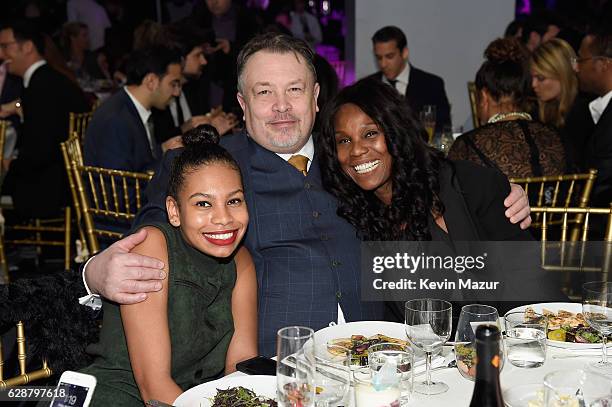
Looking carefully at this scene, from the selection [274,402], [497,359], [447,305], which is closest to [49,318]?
[274,402]

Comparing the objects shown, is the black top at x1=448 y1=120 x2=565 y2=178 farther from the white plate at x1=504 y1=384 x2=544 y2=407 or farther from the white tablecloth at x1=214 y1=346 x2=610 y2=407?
the white plate at x1=504 y1=384 x2=544 y2=407

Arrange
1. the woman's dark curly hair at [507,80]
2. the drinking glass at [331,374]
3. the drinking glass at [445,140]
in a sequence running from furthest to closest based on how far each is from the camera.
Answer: the drinking glass at [445,140], the woman's dark curly hair at [507,80], the drinking glass at [331,374]

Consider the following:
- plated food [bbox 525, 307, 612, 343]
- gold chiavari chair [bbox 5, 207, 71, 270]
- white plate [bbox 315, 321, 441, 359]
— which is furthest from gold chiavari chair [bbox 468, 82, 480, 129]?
white plate [bbox 315, 321, 441, 359]

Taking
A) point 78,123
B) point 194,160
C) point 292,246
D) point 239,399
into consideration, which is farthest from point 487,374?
point 78,123

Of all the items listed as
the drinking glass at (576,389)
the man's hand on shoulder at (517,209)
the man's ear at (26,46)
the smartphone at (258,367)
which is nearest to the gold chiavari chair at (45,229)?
the man's ear at (26,46)

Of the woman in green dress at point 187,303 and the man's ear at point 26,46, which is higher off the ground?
the man's ear at point 26,46

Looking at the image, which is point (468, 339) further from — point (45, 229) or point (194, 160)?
point (45, 229)

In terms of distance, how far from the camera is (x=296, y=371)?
4.51 ft

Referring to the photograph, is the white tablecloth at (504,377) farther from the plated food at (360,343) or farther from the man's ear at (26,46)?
the man's ear at (26,46)

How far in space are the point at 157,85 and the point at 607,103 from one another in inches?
107

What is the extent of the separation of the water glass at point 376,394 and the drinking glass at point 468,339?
0.28 meters

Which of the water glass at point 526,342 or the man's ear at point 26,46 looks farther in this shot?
the man's ear at point 26,46

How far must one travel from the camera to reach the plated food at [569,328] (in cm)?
189

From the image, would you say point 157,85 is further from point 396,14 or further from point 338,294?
point 338,294
